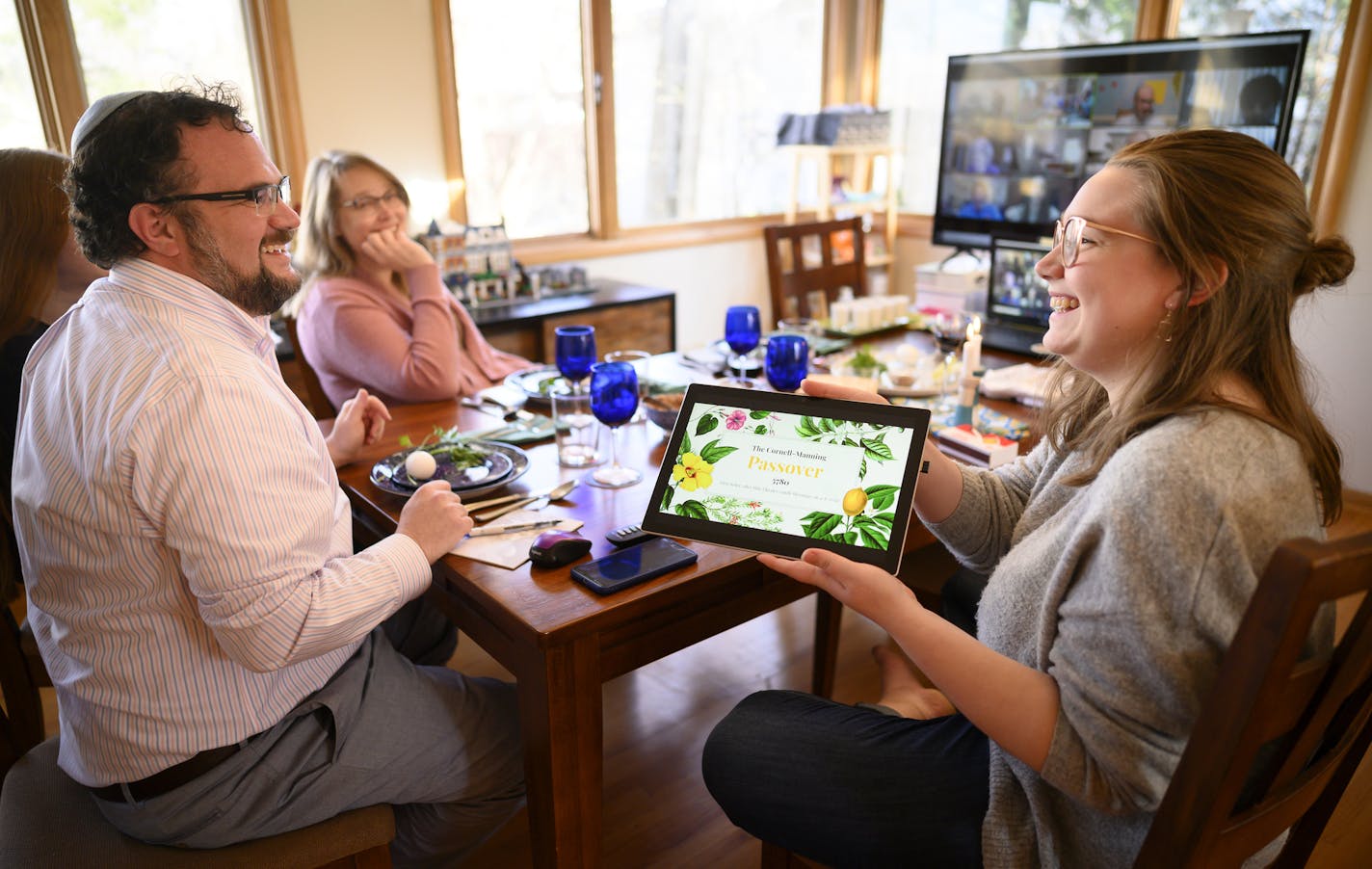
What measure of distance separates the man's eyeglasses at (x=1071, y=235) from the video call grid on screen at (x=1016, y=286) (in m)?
1.28

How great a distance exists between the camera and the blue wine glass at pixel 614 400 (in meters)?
1.46

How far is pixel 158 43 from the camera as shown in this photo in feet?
10.1

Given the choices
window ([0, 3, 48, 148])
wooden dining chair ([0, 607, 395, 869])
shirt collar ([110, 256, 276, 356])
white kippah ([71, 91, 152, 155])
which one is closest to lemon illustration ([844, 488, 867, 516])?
wooden dining chair ([0, 607, 395, 869])

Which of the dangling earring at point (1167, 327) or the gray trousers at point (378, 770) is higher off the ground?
the dangling earring at point (1167, 327)

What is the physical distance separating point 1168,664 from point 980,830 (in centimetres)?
35

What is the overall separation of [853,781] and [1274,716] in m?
0.52

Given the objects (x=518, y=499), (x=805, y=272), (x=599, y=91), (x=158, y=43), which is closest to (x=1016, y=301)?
(x=805, y=272)

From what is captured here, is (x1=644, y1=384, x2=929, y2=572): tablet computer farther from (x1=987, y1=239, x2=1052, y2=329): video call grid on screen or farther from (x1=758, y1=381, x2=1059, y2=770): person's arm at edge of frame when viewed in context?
(x1=987, y1=239, x2=1052, y2=329): video call grid on screen

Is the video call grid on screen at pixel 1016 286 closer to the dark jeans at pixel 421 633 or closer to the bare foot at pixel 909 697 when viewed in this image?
the bare foot at pixel 909 697

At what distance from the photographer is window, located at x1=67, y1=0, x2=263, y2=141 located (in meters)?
2.95

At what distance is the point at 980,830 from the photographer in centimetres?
107

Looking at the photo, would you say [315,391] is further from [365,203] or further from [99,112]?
[99,112]

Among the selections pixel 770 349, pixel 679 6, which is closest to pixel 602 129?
pixel 679 6

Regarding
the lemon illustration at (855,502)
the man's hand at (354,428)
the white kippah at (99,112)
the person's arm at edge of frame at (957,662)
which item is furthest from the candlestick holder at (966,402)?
the white kippah at (99,112)
